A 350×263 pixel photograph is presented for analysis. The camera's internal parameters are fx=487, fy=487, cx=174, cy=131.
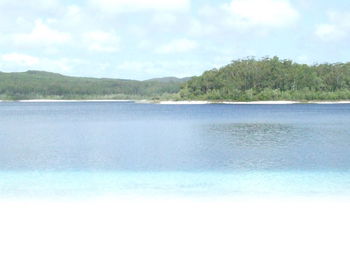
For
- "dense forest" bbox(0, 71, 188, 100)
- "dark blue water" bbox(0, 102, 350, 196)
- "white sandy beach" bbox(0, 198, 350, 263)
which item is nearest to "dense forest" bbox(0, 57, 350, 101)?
"dense forest" bbox(0, 71, 188, 100)

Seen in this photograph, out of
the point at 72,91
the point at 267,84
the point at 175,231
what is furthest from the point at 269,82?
the point at 175,231

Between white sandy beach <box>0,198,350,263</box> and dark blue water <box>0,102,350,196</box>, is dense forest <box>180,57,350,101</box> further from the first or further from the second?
white sandy beach <box>0,198,350,263</box>

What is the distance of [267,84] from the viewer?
411ft

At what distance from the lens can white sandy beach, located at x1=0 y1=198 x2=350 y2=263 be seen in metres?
7.75

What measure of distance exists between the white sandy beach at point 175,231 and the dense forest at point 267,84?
4363 inches

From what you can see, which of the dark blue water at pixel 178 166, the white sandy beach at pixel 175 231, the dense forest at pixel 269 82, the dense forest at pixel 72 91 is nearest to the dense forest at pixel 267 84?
the dense forest at pixel 269 82

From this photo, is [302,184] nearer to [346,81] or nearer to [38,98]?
[346,81]

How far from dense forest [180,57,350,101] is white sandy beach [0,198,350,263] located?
11083 cm

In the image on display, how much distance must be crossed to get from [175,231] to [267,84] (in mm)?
119176

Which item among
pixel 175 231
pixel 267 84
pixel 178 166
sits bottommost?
pixel 178 166

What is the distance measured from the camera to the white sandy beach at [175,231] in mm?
7750

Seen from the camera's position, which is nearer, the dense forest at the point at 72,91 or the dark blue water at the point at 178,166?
the dark blue water at the point at 178,166

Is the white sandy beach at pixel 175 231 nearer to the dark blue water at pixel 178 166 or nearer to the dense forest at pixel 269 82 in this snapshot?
the dark blue water at pixel 178 166

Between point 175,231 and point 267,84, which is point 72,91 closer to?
point 267,84
